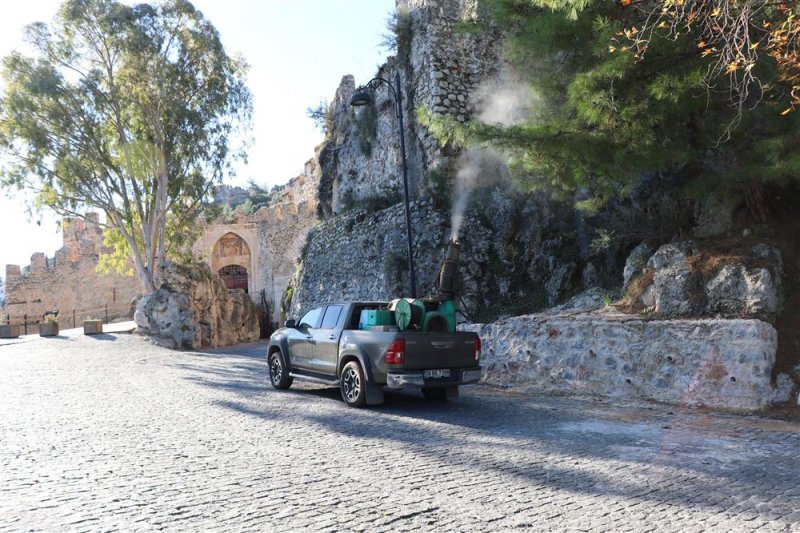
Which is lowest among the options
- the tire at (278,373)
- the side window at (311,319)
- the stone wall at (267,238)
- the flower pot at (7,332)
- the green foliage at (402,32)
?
the tire at (278,373)

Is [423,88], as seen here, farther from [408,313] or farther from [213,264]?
[213,264]

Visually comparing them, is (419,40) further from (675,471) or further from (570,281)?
(675,471)

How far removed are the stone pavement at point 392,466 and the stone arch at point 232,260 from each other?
1179 inches

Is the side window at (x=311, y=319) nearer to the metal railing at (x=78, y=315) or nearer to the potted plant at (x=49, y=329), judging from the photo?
the potted plant at (x=49, y=329)

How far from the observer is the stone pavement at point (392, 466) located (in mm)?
3990

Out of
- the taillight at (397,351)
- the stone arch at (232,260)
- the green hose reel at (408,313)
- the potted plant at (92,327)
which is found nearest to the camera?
the taillight at (397,351)

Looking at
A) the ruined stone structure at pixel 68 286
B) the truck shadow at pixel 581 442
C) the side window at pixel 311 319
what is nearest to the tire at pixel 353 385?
the truck shadow at pixel 581 442

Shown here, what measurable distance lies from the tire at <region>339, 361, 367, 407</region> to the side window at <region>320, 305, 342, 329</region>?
1.00 m

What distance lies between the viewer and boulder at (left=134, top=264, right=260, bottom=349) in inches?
883

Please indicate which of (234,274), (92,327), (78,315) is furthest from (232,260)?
(92,327)

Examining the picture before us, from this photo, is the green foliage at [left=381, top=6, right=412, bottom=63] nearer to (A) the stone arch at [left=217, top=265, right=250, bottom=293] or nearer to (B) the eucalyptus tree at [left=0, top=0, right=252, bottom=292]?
(B) the eucalyptus tree at [left=0, top=0, right=252, bottom=292]

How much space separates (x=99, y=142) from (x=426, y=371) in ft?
65.4

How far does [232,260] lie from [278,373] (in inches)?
1174

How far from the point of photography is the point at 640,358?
8.48 m
